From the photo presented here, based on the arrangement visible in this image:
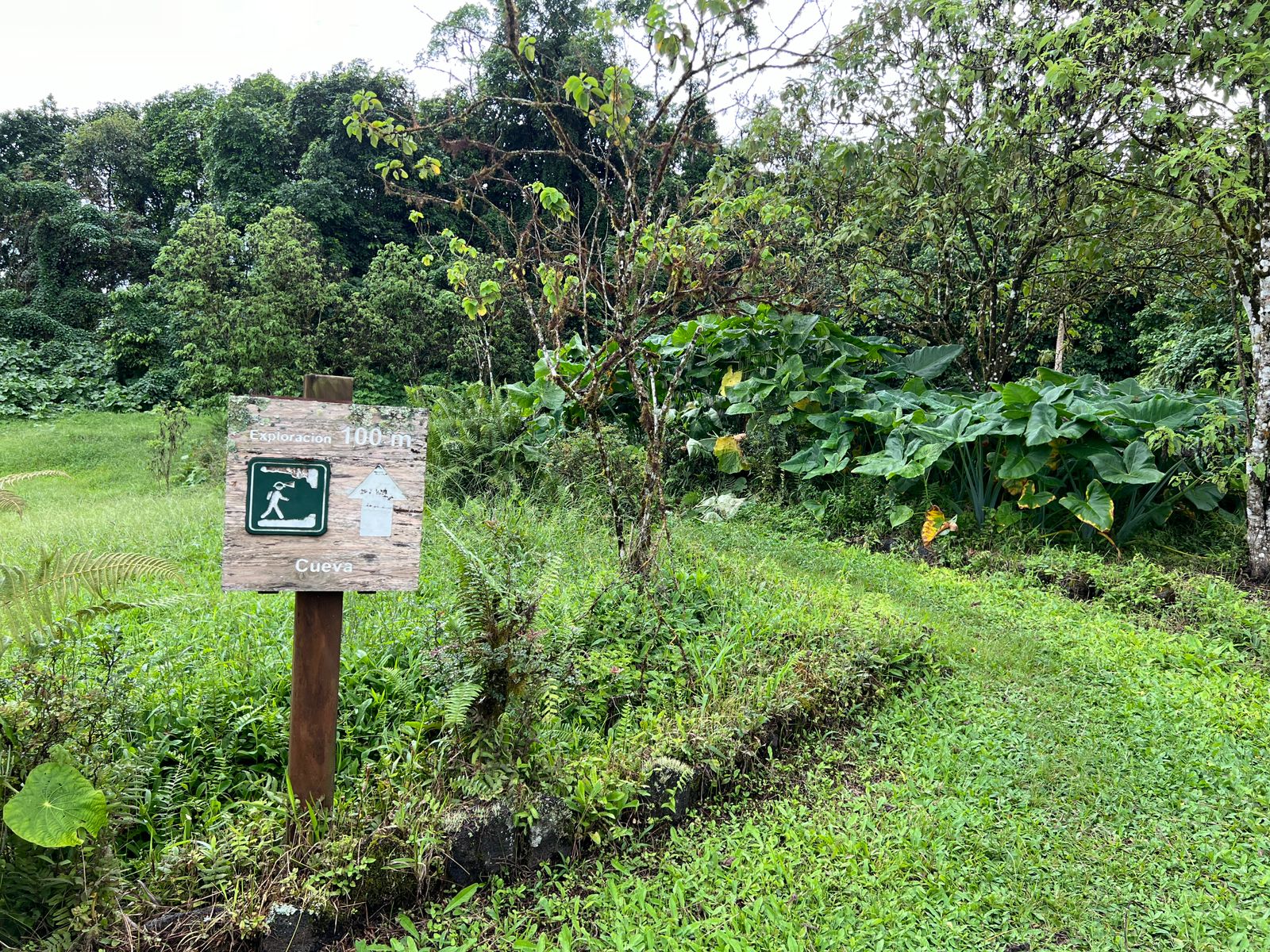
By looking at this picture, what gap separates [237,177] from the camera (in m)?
17.3

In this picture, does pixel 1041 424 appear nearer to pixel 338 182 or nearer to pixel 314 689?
pixel 314 689

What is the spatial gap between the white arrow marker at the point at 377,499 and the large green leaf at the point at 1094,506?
15.7ft

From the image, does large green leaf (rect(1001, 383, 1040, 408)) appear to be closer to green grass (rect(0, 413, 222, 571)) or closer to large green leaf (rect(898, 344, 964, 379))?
large green leaf (rect(898, 344, 964, 379))

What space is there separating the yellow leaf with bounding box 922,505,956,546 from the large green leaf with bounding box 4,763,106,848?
5203mm

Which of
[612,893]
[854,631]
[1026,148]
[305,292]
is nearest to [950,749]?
[854,631]

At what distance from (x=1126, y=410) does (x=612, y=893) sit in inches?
207

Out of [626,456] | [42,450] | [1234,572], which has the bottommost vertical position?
[42,450]

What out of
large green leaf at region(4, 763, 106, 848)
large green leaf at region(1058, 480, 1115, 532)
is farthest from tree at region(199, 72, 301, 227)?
large green leaf at region(4, 763, 106, 848)

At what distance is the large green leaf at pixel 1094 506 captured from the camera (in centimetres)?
497

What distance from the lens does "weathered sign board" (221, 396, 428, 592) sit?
5.95 ft

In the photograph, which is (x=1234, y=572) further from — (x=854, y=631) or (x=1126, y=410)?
(x=854, y=631)

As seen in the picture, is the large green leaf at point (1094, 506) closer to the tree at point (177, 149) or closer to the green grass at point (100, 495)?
the green grass at point (100, 495)

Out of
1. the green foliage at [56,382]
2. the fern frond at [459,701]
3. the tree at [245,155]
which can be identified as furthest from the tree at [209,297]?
the fern frond at [459,701]

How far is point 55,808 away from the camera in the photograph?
1.57 metres
